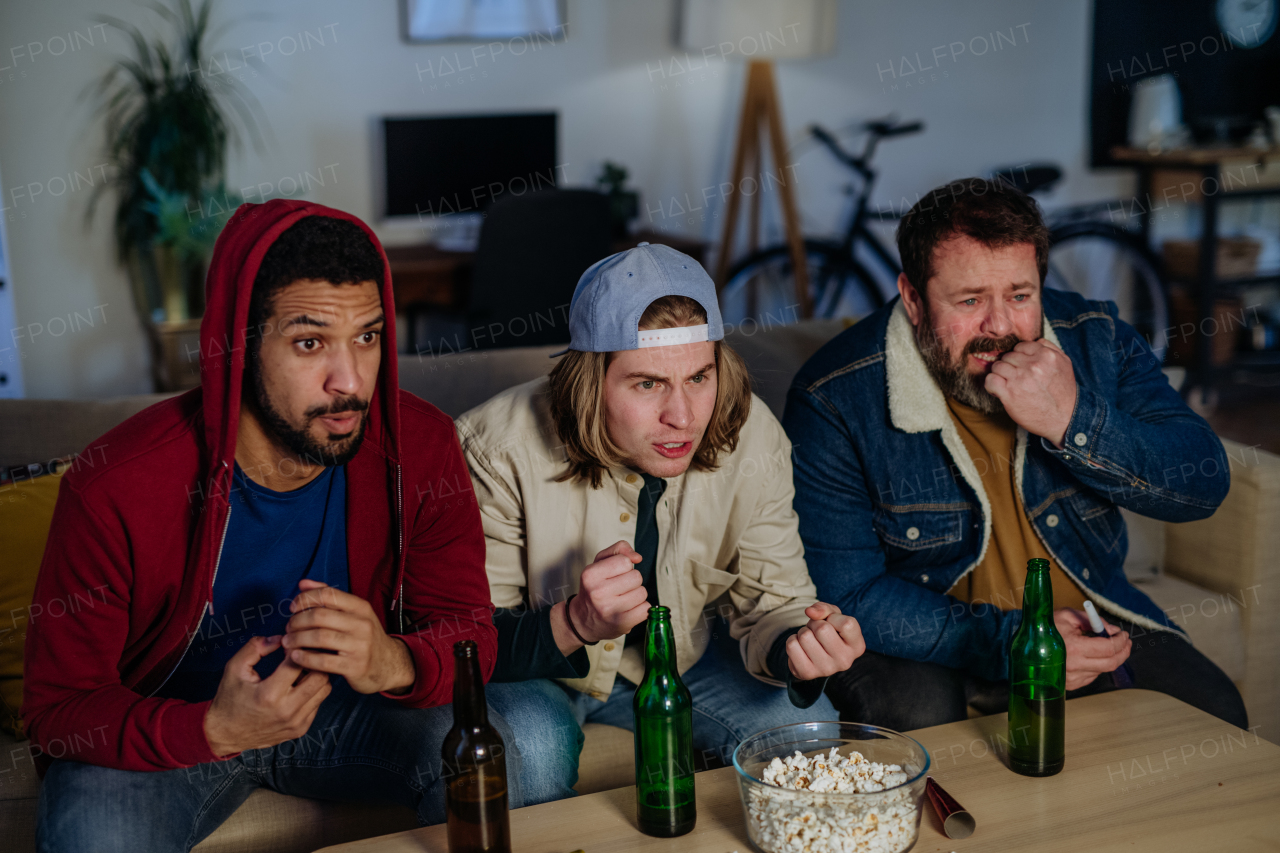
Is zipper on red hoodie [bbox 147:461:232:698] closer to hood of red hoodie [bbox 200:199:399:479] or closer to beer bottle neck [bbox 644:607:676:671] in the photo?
hood of red hoodie [bbox 200:199:399:479]

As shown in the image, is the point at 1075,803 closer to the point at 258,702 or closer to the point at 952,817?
the point at 952,817

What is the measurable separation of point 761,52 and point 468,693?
3411mm

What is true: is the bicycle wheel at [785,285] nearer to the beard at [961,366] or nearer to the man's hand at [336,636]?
the beard at [961,366]

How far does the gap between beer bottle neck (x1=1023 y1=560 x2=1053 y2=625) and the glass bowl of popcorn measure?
0.23 metres

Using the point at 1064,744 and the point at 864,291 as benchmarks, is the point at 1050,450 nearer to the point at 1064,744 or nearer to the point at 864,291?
the point at 1064,744

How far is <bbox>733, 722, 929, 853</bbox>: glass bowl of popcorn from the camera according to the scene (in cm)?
108

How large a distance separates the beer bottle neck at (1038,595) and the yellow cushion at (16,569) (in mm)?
1307

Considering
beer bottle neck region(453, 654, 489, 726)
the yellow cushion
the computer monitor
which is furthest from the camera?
the computer monitor

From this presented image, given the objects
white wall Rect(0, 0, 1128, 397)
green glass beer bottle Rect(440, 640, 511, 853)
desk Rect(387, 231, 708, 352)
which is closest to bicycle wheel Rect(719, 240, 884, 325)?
white wall Rect(0, 0, 1128, 397)

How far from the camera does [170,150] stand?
3.57 m

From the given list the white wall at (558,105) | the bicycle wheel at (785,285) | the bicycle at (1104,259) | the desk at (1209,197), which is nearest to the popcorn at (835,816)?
the white wall at (558,105)

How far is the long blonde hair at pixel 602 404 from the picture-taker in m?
1.47

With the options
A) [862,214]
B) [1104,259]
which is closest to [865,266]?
[862,214]

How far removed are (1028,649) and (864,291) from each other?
3442 millimetres
